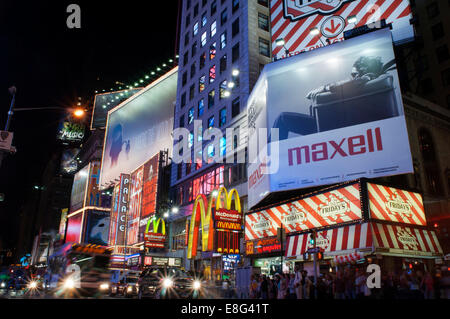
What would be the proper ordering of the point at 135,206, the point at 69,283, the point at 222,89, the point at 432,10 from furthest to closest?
the point at 135,206 < the point at 432,10 < the point at 222,89 < the point at 69,283

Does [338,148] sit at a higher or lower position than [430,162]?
lower

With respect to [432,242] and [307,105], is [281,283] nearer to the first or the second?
[432,242]

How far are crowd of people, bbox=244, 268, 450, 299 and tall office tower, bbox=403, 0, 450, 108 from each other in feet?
111

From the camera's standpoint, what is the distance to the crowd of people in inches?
579

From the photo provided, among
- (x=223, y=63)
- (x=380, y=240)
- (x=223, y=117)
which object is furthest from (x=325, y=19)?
(x=380, y=240)

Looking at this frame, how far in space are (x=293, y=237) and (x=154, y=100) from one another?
45.4 m

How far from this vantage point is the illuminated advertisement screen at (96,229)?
76.6 meters

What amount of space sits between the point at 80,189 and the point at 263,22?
62514mm

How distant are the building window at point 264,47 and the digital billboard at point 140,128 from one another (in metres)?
21.5

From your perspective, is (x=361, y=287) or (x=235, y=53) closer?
Answer: (x=361, y=287)

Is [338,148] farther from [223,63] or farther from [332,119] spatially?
[223,63]

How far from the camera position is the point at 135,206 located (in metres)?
56.5

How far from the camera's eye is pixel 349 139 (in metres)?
23.1
